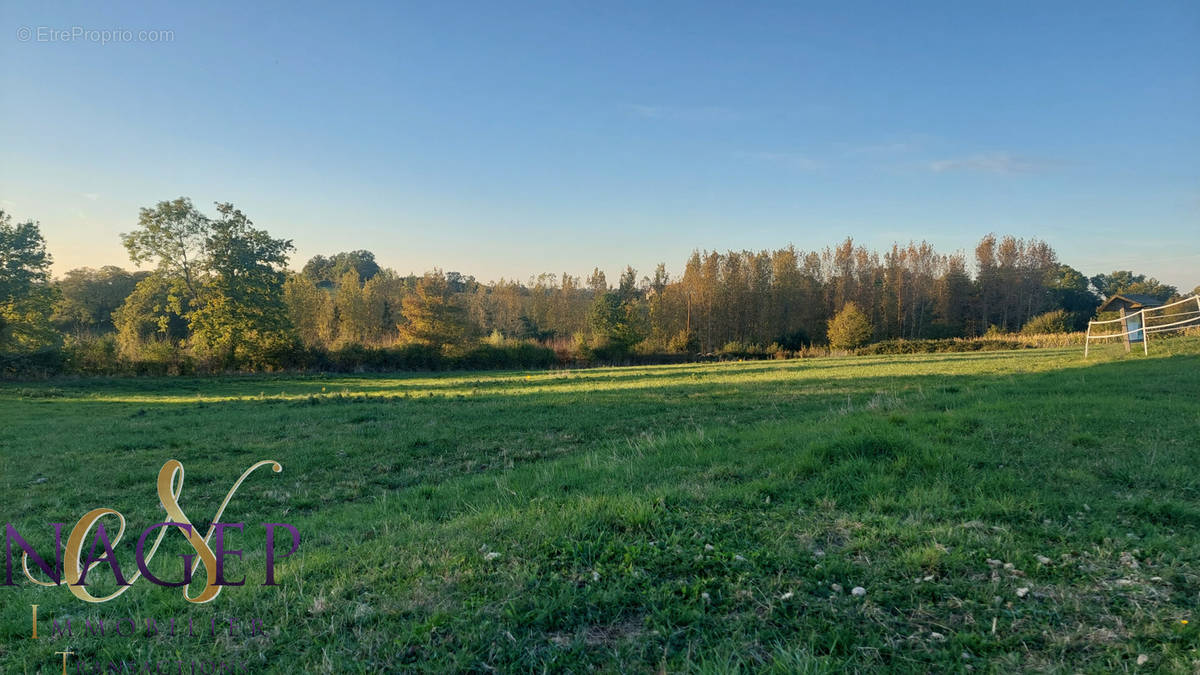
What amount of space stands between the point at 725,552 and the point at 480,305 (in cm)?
7505

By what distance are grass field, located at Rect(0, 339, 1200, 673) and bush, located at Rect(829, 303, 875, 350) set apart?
47.7 meters

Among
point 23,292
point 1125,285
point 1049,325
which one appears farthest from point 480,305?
point 1125,285

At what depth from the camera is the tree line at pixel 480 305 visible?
38312 millimetres

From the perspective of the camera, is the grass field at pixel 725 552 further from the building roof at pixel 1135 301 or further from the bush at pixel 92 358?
the building roof at pixel 1135 301

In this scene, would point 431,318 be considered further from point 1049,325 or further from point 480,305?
point 1049,325

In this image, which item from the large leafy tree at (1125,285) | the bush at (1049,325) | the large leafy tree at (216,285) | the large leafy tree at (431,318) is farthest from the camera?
the large leafy tree at (1125,285)

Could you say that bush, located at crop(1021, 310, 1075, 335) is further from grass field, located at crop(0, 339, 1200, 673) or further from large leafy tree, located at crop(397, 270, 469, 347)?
large leafy tree, located at crop(397, 270, 469, 347)

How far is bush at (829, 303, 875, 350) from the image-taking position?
179 ft

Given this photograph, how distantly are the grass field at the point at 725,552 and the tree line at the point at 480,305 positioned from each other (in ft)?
114

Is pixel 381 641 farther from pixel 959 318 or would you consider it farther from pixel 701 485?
pixel 959 318

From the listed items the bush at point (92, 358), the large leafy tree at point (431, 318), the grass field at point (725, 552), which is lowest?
the grass field at point (725, 552)

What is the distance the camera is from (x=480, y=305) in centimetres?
7619

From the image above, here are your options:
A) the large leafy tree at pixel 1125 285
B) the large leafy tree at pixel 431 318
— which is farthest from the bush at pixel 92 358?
the large leafy tree at pixel 1125 285

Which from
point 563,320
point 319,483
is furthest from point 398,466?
point 563,320
